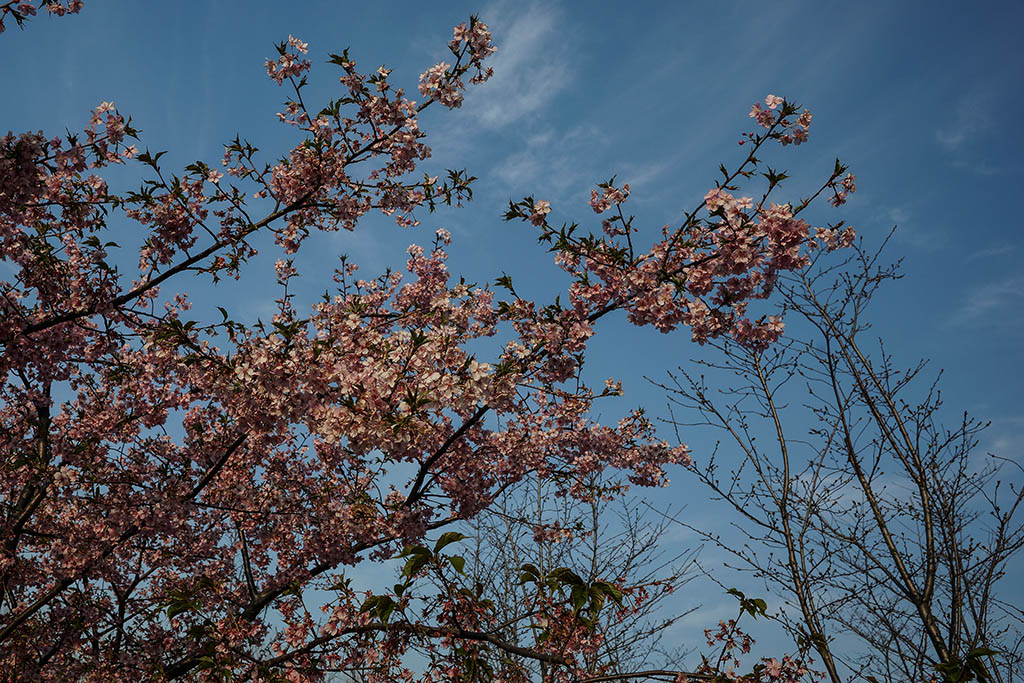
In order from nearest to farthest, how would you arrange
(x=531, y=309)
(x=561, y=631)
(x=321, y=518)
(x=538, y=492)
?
(x=561, y=631) < (x=531, y=309) < (x=321, y=518) < (x=538, y=492)

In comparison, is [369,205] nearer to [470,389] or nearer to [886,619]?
[470,389]

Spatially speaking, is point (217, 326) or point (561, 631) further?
point (217, 326)

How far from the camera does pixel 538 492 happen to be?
364 inches

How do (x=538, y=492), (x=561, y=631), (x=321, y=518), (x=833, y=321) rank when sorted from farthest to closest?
(x=538, y=492), (x=833, y=321), (x=321, y=518), (x=561, y=631)

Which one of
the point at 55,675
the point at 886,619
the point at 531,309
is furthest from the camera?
the point at 55,675

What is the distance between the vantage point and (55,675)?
270 inches

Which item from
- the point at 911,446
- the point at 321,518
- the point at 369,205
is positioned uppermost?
the point at 369,205

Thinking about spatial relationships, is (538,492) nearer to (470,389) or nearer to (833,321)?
(833,321)

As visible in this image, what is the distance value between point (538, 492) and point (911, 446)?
14.8ft

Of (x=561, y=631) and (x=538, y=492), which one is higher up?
(x=538, y=492)

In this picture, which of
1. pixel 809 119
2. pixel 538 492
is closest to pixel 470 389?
pixel 809 119

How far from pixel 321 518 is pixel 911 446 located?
5.33 meters

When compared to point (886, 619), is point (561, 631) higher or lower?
lower

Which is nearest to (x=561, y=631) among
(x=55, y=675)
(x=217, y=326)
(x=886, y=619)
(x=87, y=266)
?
(x=217, y=326)
